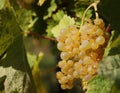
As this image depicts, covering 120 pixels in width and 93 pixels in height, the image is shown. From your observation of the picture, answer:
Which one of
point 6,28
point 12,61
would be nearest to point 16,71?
point 12,61

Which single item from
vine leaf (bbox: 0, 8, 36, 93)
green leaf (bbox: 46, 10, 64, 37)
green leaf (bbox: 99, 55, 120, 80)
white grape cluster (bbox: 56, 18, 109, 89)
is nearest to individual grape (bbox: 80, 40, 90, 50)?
white grape cluster (bbox: 56, 18, 109, 89)

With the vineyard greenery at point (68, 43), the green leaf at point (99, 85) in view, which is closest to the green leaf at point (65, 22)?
the vineyard greenery at point (68, 43)

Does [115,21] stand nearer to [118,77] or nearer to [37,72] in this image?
[118,77]

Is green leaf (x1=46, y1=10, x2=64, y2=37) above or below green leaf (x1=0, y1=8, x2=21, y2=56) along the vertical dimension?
below

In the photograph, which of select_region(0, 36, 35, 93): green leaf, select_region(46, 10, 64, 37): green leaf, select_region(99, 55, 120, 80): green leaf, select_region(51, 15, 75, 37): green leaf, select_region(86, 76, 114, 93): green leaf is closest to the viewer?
select_region(99, 55, 120, 80): green leaf

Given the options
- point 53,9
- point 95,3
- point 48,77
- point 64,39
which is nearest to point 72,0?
point 53,9

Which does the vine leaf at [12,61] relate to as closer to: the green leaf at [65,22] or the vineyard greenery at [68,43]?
the vineyard greenery at [68,43]

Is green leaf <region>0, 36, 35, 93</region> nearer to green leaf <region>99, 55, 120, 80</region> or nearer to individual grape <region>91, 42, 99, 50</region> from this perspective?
individual grape <region>91, 42, 99, 50</region>

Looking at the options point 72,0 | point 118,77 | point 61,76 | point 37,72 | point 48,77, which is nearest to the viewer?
point 118,77
